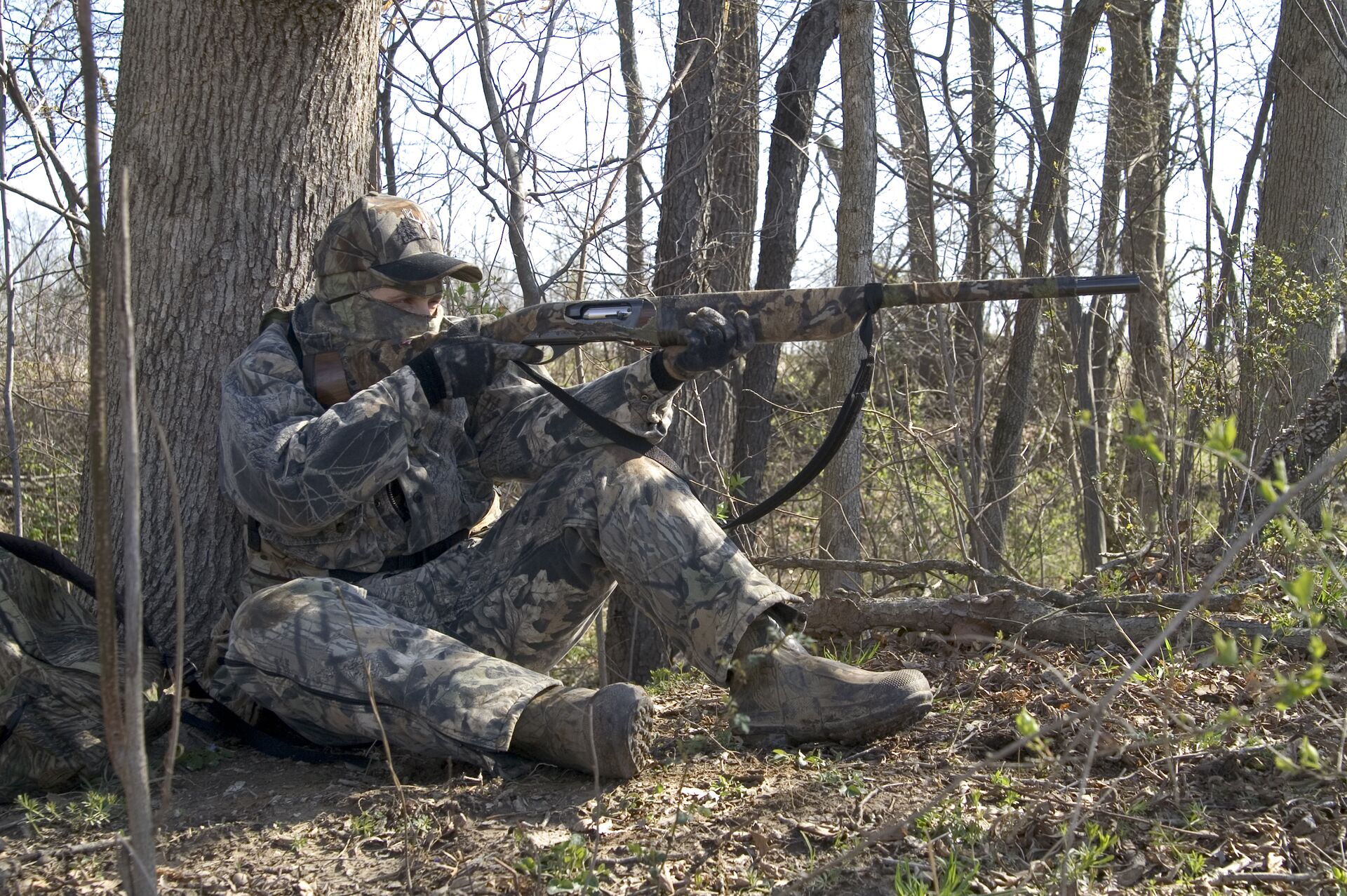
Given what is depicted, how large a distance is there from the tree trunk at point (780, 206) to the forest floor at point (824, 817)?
4251 mm

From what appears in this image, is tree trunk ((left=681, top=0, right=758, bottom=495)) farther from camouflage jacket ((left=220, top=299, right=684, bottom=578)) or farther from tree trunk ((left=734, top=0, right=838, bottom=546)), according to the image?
camouflage jacket ((left=220, top=299, right=684, bottom=578))

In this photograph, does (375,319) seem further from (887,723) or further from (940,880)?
(940,880)

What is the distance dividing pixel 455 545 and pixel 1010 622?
76.7 inches

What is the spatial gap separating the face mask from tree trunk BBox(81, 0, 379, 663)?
485 mm

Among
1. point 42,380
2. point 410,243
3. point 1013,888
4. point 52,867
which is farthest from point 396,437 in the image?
point 42,380

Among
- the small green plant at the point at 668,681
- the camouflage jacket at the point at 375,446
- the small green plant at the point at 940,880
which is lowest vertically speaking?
the small green plant at the point at 668,681

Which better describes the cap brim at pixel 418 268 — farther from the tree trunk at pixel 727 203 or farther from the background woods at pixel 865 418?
the tree trunk at pixel 727 203

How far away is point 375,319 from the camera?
3.80 metres

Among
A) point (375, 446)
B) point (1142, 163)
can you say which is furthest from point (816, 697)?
point (1142, 163)

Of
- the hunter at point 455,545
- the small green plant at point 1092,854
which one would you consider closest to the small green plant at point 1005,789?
the small green plant at point 1092,854

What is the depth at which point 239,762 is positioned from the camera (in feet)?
11.4

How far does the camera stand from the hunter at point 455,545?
9.99 ft

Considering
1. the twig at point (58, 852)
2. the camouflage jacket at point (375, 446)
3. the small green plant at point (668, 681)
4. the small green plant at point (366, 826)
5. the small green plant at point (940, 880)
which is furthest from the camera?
the small green plant at point (668, 681)

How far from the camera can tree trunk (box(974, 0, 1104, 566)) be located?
702 cm
